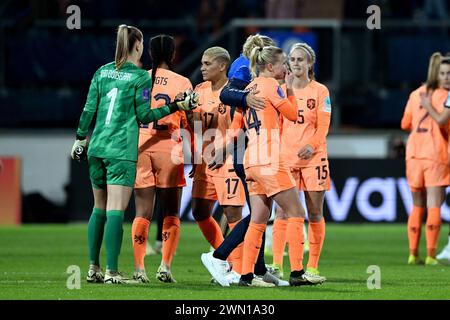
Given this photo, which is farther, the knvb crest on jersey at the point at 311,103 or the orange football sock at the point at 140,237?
the knvb crest on jersey at the point at 311,103

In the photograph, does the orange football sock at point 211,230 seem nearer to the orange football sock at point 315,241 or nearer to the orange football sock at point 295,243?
the orange football sock at point 315,241

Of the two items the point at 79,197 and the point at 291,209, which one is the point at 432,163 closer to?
the point at 291,209

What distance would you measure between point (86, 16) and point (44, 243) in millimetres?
7026

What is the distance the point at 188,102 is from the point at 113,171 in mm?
834

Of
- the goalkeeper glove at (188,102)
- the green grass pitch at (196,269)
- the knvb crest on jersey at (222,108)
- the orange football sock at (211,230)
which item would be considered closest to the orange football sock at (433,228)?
the green grass pitch at (196,269)

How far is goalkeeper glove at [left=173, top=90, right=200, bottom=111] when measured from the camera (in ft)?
31.6

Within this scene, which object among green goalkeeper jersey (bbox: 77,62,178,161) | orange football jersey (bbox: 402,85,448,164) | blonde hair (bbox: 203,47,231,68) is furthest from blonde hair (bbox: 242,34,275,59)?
orange football jersey (bbox: 402,85,448,164)

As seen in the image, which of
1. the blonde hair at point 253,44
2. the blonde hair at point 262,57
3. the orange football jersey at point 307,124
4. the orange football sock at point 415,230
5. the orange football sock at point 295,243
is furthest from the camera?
the orange football sock at point 415,230

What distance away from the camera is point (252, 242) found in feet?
30.7

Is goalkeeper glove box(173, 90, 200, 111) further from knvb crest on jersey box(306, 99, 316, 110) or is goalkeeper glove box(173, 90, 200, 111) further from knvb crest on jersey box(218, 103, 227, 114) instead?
knvb crest on jersey box(306, 99, 316, 110)

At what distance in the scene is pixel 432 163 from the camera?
42.7 ft

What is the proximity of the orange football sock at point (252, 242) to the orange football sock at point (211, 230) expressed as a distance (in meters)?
1.07

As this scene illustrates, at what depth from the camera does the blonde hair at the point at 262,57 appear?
9414 mm
